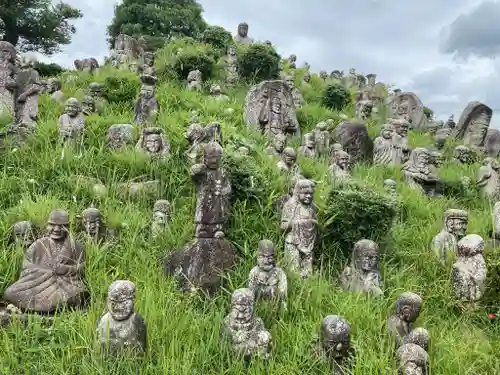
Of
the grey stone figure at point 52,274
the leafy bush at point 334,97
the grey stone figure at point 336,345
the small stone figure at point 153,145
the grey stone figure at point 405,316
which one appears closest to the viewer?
the grey stone figure at point 336,345

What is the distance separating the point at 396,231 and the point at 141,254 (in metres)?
3.89

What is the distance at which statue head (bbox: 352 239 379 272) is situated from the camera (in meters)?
6.17

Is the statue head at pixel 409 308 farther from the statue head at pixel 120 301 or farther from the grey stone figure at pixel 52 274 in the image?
the grey stone figure at pixel 52 274

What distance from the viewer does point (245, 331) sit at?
191 inches

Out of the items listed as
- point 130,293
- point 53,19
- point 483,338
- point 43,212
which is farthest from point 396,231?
point 53,19

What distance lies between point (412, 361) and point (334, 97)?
13.3m

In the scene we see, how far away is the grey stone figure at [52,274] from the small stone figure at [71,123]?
3.65m

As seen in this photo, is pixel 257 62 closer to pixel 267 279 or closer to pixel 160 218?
pixel 160 218

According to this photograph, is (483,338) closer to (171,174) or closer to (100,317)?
(100,317)

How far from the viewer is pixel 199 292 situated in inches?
232

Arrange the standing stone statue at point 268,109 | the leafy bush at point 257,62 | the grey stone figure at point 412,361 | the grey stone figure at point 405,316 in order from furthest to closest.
Answer: the leafy bush at point 257,62
the standing stone statue at point 268,109
the grey stone figure at point 405,316
the grey stone figure at point 412,361

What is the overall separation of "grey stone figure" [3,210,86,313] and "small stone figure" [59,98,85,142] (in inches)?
144

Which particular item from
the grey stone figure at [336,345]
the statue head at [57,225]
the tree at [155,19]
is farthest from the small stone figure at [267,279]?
the tree at [155,19]

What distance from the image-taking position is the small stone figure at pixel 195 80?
14.6 metres
